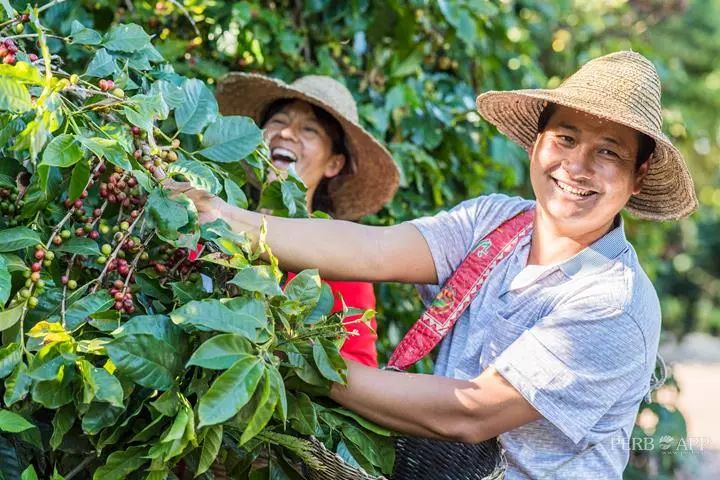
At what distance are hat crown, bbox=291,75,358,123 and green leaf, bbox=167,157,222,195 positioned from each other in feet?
3.28

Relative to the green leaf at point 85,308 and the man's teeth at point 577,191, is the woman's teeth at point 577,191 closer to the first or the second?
the man's teeth at point 577,191

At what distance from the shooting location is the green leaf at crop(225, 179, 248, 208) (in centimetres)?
191

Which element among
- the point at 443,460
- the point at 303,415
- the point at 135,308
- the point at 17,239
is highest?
the point at 17,239

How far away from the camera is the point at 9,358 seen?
1.52 metres

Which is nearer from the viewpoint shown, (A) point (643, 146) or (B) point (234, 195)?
(B) point (234, 195)

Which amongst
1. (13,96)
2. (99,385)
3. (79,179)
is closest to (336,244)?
(79,179)

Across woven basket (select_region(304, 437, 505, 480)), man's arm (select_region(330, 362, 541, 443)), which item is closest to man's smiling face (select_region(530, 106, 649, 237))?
man's arm (select_region(330, 362, 541, 443))

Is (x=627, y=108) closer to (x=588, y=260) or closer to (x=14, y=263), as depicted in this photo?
(x=588, y=260)

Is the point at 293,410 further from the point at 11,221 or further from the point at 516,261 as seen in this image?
the point at 516,261

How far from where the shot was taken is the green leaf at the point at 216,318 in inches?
58.3

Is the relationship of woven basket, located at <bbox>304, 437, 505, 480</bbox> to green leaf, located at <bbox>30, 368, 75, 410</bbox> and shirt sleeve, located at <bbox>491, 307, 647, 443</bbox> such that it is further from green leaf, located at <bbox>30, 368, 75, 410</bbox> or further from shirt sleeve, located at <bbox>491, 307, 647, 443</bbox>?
green leaf, located at <bbox>30, 368, 75, 410</bbox>

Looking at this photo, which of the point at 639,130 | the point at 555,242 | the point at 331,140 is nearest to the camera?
the point at 639,130

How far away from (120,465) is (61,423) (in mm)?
115

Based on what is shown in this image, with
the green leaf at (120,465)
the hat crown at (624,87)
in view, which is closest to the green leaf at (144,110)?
the green leaf at (120,465)
